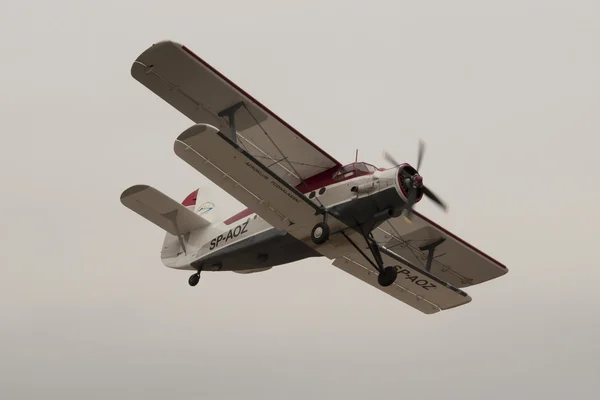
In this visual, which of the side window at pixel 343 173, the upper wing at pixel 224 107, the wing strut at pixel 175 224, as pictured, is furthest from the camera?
the wing strut at pixel 175 224

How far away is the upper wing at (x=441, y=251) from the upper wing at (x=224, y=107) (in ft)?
10.5

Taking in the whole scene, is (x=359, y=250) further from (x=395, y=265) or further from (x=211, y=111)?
(x=211, y=111)

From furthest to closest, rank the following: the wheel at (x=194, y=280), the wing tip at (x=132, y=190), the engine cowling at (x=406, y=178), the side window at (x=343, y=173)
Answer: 1. the wheel at (x=194, y=280)
2. the wing tip at (x=132, y=190)
3. the side window at (x=343, y=173)
4. the engine cowling at (x=406, y=178)

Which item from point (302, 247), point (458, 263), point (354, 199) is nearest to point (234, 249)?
point (302, 247)

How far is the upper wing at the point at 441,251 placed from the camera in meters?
25.2

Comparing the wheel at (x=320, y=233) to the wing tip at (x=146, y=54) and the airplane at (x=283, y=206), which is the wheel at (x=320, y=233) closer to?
the airplane at (x=283, y=206)

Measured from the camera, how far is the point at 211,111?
22750mm

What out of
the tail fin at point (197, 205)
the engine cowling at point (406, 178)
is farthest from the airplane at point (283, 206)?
the tail fin at point (197, 205)

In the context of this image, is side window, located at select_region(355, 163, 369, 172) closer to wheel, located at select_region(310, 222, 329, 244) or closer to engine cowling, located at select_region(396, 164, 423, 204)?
engine cowling, located at select_region(396, 164, 423, 204)

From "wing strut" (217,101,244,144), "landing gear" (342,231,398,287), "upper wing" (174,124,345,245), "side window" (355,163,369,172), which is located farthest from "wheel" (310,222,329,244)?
"wing strut" (217,101,244,144)

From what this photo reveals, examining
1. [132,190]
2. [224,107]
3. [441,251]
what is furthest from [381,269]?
[132,190]

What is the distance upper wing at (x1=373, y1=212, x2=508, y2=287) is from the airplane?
0.03 m

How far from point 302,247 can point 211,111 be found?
3.50 m

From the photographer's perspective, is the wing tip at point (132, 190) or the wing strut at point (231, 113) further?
the wing tip at point (132, 190)
